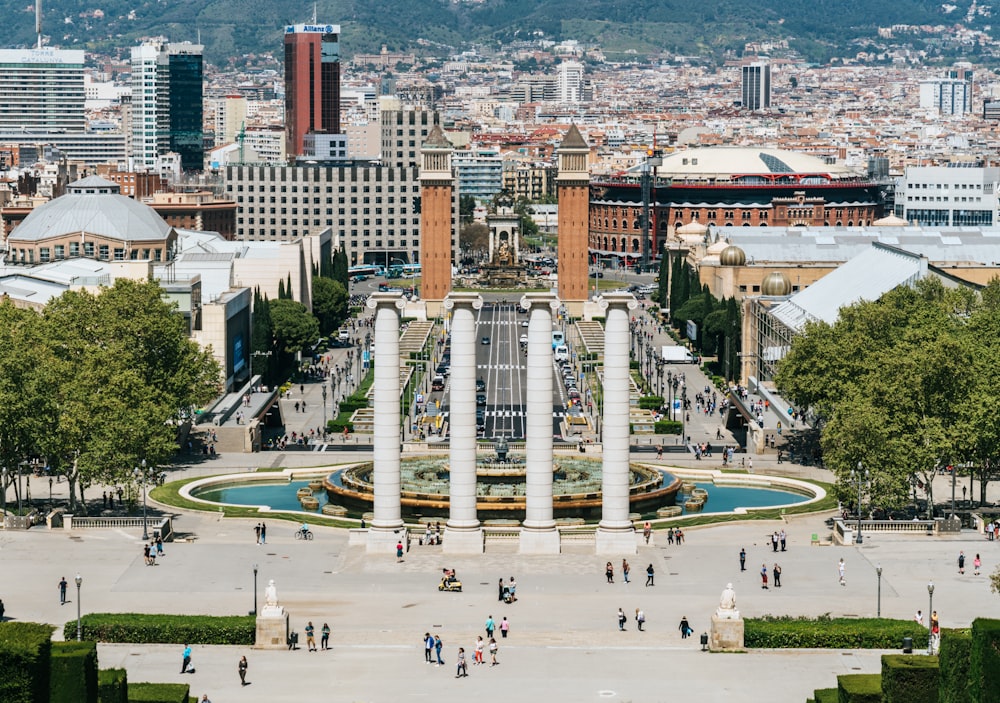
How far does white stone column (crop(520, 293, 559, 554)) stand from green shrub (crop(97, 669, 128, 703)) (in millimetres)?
27866

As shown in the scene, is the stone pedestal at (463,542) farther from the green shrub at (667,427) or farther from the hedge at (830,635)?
the green shrub at (667,427)

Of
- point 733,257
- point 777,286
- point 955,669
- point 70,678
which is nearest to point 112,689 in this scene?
point 70,678

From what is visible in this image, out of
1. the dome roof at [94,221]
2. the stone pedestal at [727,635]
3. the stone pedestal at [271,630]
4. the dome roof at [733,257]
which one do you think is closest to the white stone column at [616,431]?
the stone pedestal at [727,635]

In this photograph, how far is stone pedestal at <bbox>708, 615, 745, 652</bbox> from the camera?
68.4 metres

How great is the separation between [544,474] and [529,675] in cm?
1832

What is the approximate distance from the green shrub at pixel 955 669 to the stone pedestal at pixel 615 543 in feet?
88.3

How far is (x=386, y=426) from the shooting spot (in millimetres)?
82688

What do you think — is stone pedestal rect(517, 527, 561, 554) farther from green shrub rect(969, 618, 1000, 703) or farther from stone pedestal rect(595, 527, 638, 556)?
green shrub rect(969, 618, 1000, 703)

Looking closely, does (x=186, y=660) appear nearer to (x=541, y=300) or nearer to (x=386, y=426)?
(x=386, y=426)

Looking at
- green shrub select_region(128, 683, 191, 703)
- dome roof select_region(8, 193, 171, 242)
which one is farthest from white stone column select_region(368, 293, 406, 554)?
dome roof select_region(8, 193, 171, 242)

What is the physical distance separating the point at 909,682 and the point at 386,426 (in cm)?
3034

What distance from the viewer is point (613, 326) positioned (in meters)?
81.6

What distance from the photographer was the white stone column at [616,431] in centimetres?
8188

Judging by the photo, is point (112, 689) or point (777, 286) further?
point (777, 286)
